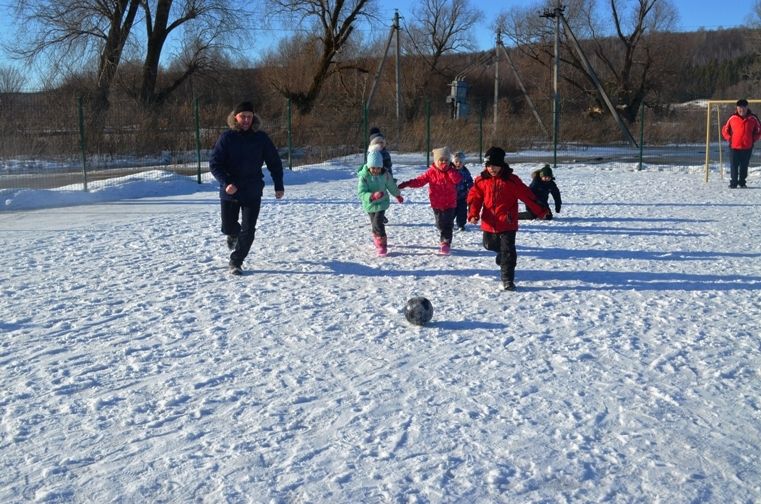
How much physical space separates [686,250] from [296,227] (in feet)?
16.9

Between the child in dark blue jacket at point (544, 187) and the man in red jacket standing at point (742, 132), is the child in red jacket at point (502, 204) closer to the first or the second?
the child in dark blue jacket at point (544, 187)

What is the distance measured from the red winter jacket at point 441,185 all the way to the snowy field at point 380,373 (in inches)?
22.6

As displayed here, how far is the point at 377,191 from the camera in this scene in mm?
8477

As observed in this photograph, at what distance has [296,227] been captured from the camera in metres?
10.7

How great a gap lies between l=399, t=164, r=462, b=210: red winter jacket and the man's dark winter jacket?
6.29 feet

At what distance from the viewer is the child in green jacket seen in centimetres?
842

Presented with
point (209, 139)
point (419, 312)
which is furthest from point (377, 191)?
point (209, 139)

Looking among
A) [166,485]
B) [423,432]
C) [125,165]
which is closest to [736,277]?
[423,432]

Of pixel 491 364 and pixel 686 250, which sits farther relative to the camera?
pixel 686 250

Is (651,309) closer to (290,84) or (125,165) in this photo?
(125,165)

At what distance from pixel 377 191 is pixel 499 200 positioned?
200cm

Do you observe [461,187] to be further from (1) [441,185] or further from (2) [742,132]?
(2) [742,132]

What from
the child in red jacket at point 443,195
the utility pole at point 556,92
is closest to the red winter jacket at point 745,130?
the utility pole at point 556,92

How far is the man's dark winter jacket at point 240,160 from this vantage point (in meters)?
7.27
